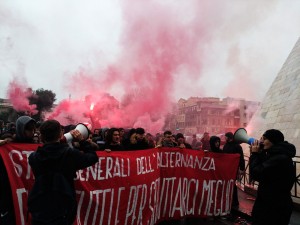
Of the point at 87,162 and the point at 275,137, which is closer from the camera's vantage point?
the point at 87,162

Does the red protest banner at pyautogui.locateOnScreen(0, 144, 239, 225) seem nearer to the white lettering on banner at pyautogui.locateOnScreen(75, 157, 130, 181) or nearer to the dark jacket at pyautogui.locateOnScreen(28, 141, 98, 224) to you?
the white lettering on banner at pyautogui.locateOnScreen(75, 157, 130, 181)

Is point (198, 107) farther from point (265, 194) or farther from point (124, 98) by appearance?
point (265, 194)

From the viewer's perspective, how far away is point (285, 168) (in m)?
3.66

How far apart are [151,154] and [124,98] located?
2349cm

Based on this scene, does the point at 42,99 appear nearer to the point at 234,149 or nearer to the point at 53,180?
the point at 234,149

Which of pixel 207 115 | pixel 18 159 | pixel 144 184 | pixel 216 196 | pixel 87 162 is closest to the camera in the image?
pixel 87 162

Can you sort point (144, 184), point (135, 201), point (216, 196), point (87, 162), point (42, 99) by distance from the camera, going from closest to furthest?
point (87, 162)
point (135, 201)
point (144, 184)
point (216, 196)
point (42, 99)

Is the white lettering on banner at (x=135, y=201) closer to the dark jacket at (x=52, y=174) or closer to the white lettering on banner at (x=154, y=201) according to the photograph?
the white lettering on banner at (x=154, y=201)

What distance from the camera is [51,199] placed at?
112 inches

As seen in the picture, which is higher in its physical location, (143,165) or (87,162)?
(87,162)

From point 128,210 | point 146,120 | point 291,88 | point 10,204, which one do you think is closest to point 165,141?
point 128,210

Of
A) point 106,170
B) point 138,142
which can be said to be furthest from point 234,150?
point 106,170

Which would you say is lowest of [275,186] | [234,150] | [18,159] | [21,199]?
[21,199]

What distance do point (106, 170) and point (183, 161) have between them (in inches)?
70.7
